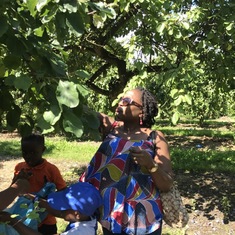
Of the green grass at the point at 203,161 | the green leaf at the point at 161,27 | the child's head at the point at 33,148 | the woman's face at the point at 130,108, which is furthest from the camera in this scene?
the green grass at the point at 203,161

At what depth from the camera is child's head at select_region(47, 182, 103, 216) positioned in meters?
1.77

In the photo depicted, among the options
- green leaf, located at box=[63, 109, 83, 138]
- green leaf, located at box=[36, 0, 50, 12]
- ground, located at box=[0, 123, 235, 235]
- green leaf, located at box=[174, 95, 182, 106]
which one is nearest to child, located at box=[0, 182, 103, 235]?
green leaf, located at box=[63, 109, 83, 138]

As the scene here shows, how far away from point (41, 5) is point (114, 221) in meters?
1.09

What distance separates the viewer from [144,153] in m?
1.85

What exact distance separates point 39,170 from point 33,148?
0.47 ft

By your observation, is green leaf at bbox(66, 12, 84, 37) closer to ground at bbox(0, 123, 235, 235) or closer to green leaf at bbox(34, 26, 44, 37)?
green leaf at bbox(34, 26, 44, 37)

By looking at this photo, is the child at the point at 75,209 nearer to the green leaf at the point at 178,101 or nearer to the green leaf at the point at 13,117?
the green leaf at the point at 13,117

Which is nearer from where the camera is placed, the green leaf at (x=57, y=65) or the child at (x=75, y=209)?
the green leaf at (x=57, y=65)

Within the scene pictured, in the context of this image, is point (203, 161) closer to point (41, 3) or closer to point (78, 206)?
point (78, 206)

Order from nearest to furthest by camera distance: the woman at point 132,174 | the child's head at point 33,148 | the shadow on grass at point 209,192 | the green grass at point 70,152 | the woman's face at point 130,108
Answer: the woman at point 132,174, the woman's face at point 130,108, the child's head at point 33,148, the shadow on grass at point 209,192, the green grass at point 70,152

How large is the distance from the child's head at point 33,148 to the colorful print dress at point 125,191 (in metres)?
0.55

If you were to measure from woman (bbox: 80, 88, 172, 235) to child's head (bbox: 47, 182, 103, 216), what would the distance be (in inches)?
4.3

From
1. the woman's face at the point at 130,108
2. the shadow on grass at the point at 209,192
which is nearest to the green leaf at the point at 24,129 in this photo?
the woman's face at the point at 130,108

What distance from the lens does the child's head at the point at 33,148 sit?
2441 mm
